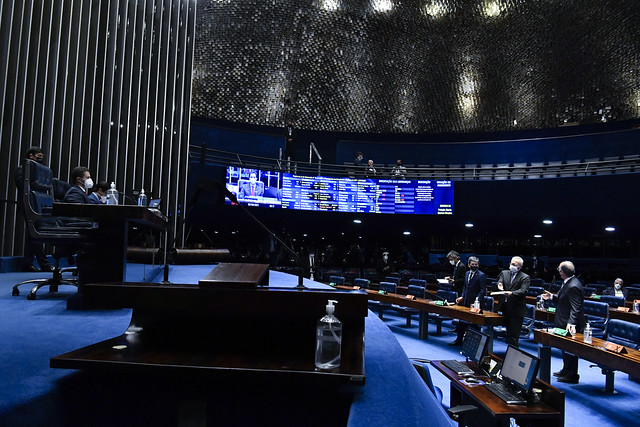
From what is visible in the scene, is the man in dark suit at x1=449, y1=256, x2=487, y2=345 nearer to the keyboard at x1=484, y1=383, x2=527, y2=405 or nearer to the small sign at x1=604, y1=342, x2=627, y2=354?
the small sign at x1=604, y1=342, x2=627, y2=354

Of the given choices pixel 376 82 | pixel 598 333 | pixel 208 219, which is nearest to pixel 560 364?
pixel 598 333

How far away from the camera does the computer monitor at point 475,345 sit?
Answer: 361cm

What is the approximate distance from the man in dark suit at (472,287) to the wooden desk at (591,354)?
193 cm

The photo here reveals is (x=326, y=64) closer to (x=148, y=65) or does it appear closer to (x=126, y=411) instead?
(x=148, y=65)

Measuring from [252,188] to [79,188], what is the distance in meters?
7.89

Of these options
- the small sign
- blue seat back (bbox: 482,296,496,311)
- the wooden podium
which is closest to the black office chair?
the wooden podium

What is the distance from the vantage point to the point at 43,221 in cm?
353

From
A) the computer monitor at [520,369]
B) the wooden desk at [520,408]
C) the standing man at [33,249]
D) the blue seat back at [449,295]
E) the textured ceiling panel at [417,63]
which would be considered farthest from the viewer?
the textured ceiling panel at [417,63]

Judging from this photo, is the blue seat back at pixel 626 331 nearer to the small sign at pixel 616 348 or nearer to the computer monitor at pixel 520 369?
the small sign at pixel 616 348

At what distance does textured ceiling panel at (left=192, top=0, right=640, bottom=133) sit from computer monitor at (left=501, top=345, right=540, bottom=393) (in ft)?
45.6

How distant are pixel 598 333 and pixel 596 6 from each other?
1229 cm

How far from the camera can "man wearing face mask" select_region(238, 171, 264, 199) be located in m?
11.3

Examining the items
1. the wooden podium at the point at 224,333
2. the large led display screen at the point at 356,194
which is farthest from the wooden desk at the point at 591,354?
the large led display screen at the point at 356,194

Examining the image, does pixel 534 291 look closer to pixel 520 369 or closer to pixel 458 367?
pixel 458 367
